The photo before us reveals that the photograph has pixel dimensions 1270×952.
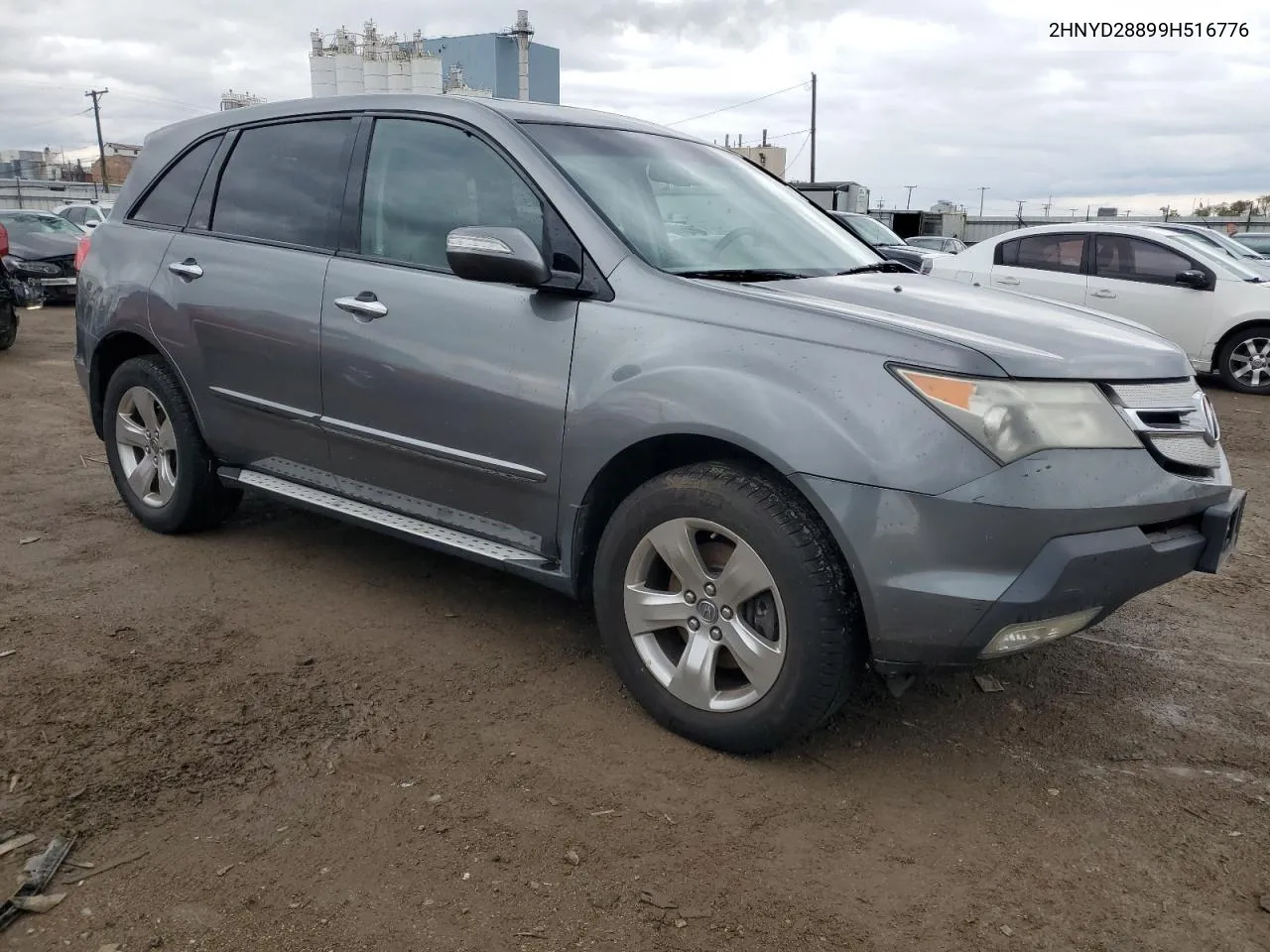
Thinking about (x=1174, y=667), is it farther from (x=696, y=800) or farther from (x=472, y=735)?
(x=472, y=735)

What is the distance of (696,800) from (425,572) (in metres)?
1.98

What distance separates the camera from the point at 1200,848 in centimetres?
254

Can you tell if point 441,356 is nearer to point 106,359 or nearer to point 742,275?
point 742,275

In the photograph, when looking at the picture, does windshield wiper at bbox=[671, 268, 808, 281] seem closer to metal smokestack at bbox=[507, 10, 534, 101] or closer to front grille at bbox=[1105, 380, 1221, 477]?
front grille at bbox=[1105, 380, 1221, 477]

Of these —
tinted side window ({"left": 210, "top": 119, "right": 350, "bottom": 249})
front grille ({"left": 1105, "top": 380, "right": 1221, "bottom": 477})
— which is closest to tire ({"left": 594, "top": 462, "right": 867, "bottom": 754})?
front grille ({"left": 1105, "top": 380, "right": 1221, "bottom": 477})

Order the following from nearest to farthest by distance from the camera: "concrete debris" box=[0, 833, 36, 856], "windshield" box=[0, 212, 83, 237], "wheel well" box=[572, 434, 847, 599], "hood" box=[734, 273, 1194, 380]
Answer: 1. "concrete debris" box=[0, 833, 36, 856]
2. "hood" box=[734, 273, 1194, 380]
3. "wheel well" box=[572, 434, 847, 599]
4. "windshield" box=[0, 212, 83, 237]

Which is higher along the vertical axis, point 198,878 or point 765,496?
point 765,496

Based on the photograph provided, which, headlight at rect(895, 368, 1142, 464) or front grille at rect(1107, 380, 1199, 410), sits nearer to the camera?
headlight at rect(895, 368, 1142, 464)

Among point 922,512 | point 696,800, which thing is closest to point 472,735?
point 696,800

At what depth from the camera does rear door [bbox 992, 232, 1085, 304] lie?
10.4m

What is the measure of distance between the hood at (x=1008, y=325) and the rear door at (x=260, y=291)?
1728mm

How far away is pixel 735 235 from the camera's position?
11.7 feet

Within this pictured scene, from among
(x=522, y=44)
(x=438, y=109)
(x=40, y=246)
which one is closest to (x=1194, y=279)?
(x=438, y=109)

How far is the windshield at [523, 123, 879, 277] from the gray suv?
2cm
